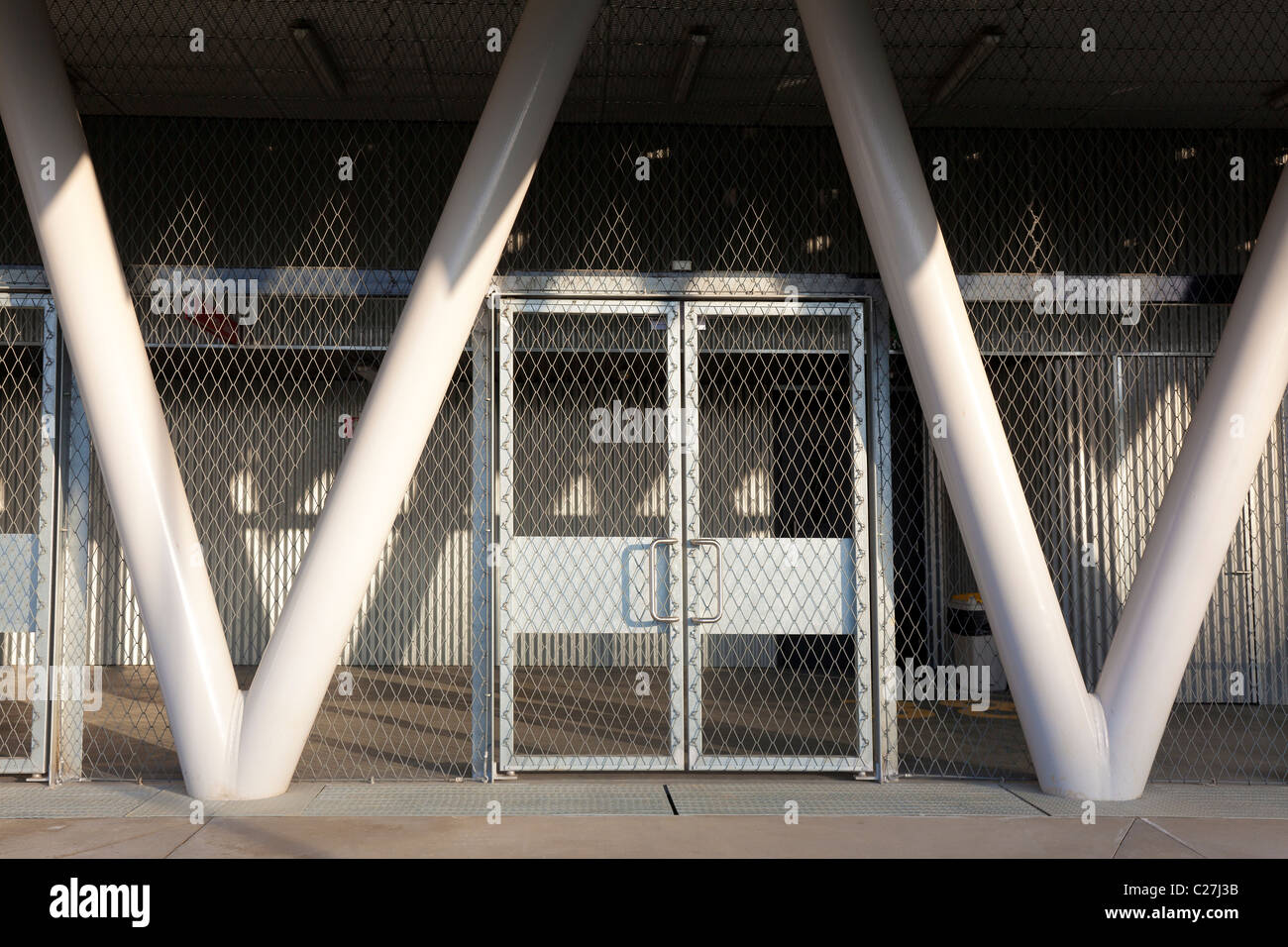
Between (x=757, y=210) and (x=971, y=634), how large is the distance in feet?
12.4

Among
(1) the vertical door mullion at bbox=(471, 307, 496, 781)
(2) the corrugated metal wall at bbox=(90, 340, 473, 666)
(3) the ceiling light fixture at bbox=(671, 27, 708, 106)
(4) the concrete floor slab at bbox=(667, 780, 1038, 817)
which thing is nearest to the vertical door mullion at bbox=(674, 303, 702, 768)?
(4) the concrete floor slab at bbox=(667, 780, 1038, 817)

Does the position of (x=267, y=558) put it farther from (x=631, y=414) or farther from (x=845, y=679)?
(x=845, y=679)

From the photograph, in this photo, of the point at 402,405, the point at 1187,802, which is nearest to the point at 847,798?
the point at 1187,802

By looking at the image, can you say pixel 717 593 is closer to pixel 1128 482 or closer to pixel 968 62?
pixel 968 62

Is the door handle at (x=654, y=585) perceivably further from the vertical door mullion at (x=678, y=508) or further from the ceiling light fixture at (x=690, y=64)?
the ceiling light fixture at (x=690, y=64)

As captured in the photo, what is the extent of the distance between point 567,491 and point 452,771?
16.1 feet

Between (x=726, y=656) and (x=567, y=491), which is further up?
(x=567, y=491)

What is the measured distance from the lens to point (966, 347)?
184 inches

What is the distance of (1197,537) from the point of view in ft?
15.2

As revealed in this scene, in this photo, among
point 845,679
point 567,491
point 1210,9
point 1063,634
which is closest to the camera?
point 1063,634

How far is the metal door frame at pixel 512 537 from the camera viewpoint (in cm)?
492

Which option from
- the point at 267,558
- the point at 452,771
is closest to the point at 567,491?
the point at 267,558

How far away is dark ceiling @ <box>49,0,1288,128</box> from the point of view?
19.7 ft

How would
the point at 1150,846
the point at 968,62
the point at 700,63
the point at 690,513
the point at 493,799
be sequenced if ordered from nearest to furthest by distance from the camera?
the point at 1150,846
the point at 493,799
the point at 690,513
the point at 968,62
the point at 700,63
